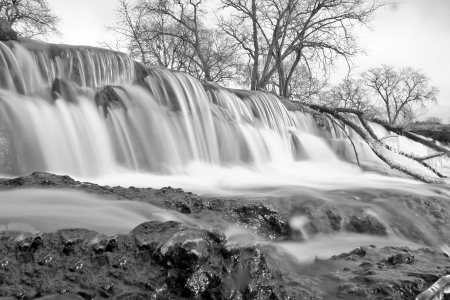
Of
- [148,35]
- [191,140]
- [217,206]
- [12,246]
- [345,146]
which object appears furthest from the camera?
[148,35]

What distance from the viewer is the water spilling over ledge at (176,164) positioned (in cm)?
266

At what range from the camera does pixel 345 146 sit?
1007cm

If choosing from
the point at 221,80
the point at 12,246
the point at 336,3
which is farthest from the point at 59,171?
the point at 221,80

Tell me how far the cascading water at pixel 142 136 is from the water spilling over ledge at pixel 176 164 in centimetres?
2

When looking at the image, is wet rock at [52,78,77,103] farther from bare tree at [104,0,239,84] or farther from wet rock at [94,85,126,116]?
bare tree at [104,0,239,84]

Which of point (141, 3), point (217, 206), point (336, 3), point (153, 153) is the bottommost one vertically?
point (217, 206)

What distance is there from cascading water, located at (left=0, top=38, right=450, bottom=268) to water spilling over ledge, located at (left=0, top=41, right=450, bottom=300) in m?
0.02

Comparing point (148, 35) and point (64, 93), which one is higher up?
point (148, 35)

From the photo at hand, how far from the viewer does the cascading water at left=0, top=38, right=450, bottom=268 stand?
4195 millimetres

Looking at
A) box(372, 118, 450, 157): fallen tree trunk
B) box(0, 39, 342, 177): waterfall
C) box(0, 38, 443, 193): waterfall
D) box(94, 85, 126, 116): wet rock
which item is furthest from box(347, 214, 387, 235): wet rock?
box(94, 85, 126, 116): wet rock

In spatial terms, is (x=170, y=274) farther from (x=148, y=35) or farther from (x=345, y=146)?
(x=148, y=35)

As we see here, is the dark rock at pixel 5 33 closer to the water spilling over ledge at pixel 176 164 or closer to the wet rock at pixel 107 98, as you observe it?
the water spilling over ledge at pixel 176 164

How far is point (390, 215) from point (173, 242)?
284 centimetres

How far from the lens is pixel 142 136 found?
18.0 ft
